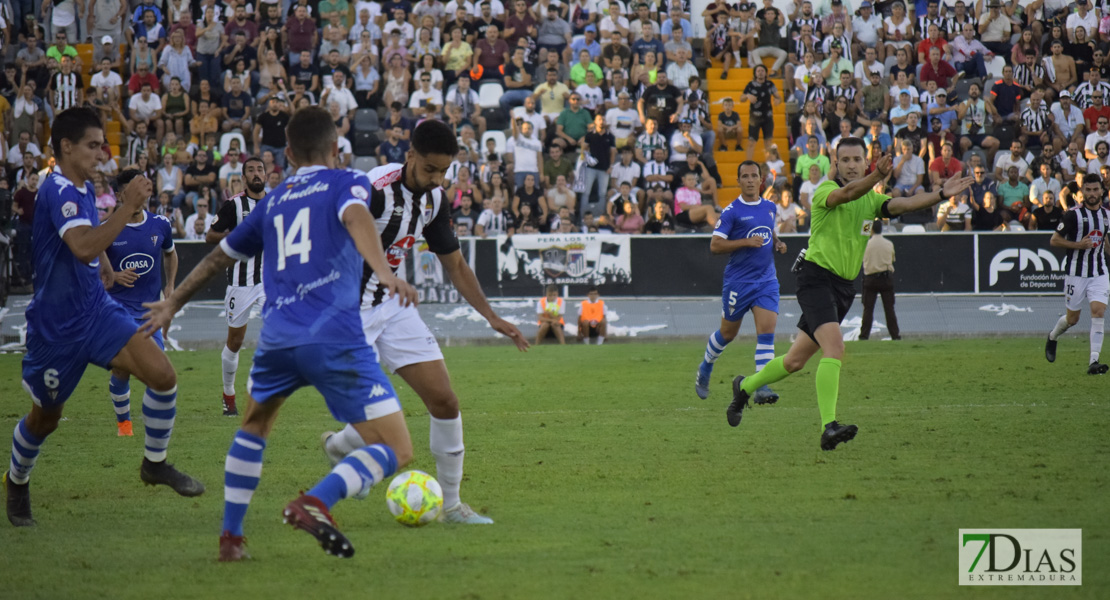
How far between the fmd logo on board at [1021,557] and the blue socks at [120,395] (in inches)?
287

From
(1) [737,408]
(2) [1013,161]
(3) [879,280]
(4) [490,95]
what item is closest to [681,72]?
(4) [490,95]

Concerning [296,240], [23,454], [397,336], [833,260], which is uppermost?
[296,240]

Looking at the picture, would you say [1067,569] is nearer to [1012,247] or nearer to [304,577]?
[304,577]

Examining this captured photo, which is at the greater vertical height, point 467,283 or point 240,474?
point 467,283

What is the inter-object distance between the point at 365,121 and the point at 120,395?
50.7 ft

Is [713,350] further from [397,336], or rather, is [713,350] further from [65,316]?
[65,316]

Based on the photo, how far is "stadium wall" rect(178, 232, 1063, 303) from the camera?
20922 mm

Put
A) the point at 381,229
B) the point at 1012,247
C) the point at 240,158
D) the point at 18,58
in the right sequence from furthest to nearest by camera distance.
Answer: the point at 18,58
the point at 240,158
the point at 1012,247
the point at 381,229

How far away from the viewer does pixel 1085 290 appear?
1503cm

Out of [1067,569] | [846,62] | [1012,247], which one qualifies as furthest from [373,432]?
[846,62]

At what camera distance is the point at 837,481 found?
7609 millimetres

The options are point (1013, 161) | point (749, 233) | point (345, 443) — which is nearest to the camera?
point (345, 443)

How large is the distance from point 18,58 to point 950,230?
19.9m

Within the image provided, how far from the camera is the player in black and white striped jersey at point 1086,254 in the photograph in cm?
1465
